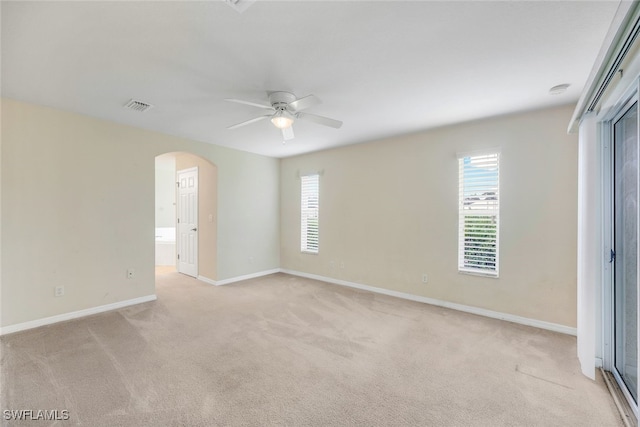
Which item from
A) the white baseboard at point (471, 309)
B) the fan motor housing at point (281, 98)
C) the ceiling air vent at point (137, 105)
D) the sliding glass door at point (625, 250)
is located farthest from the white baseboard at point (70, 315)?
the sliding glass door at point (625, 250)

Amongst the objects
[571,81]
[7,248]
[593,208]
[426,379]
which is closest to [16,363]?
[7,248]

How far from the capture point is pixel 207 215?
5121 mm

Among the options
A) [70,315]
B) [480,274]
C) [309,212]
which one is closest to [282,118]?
[309,212]

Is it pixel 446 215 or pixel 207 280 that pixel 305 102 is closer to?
pixel 446 215

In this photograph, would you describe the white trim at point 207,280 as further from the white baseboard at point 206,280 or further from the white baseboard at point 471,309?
the white baseboard at point 471,309

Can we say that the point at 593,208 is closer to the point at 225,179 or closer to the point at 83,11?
the point at 83,11

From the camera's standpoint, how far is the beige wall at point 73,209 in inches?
118

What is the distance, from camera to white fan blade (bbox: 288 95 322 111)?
7.60 feet

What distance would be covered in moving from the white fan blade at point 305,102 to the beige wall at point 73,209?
2.67 m

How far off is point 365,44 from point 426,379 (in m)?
2.58

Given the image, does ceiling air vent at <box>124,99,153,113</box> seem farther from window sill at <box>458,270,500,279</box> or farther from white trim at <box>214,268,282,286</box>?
window sill at <box>458,270,500,279</box>

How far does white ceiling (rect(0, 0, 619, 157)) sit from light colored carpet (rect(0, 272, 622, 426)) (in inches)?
98.2

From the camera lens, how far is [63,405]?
186 cm

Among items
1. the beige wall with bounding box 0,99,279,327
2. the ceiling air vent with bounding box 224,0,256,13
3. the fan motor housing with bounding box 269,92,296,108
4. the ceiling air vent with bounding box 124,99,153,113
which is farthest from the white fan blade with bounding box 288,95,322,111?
the beige wall with bounding box 0,99,279,327
